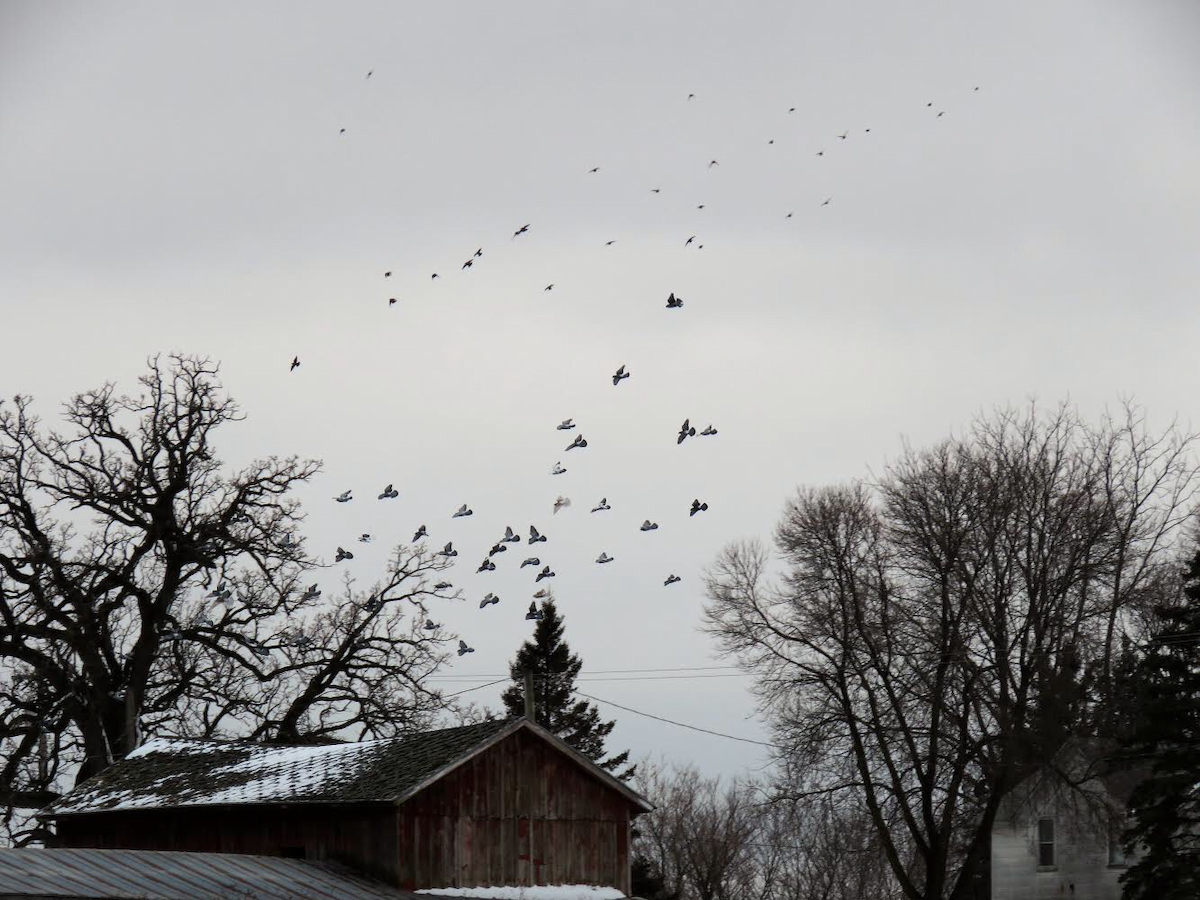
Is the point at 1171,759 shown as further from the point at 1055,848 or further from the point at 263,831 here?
the point at 263,831

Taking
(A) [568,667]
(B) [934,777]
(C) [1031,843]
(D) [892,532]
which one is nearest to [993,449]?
(D) [892,532]

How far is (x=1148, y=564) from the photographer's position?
45656 mm

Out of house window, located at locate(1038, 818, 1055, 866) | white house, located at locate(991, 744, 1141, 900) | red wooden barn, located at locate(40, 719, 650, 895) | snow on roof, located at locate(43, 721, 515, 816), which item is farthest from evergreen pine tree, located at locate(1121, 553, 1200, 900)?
snow on roof, located at locate(43, 721, 515, 816)

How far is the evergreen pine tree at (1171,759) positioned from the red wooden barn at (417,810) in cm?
1234

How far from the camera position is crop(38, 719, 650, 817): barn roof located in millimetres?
30734

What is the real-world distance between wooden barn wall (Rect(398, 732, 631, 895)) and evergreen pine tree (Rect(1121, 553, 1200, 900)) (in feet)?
41.5

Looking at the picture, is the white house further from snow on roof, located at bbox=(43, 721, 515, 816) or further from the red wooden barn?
snow on roof, located at bbox=(43, 721, 515, 816)

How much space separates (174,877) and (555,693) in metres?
31.5

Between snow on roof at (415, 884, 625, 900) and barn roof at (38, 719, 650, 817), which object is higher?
barn roof at (38, 719, 650, 817)

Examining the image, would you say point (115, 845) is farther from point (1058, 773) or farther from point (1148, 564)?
point (1148, 564)

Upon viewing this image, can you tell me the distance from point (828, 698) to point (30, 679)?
76.0 ft

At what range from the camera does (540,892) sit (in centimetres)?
3148

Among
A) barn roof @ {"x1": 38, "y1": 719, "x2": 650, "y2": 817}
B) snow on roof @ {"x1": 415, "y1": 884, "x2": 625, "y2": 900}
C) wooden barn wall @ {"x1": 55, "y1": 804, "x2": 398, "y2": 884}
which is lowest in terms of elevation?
snow on roof @ {"x1": 415, "y1": 884, "x2": 625, "y2": 900}

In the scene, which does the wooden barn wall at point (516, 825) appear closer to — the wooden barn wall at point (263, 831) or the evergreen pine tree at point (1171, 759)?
the wooden barn wall at point (263, 831)
